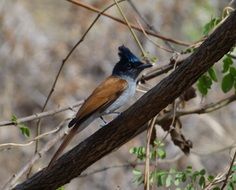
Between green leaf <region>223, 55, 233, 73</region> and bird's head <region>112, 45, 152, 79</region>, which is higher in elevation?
bird's head <region>112, 45, 152, 79</region>

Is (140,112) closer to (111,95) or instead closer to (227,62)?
(111,95)

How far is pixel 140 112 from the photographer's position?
3.40 meters

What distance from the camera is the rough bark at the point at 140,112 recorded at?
3070mm

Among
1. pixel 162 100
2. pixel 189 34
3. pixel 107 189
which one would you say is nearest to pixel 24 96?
pixel 107 189

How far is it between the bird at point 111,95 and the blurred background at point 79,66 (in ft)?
12.2

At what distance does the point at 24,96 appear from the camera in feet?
30.7

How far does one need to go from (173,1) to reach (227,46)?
7292 mm

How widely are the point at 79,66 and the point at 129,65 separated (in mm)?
5344

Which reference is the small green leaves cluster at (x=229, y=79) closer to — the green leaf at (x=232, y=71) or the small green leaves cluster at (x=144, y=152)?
the green leaf at (x=232, y=71)

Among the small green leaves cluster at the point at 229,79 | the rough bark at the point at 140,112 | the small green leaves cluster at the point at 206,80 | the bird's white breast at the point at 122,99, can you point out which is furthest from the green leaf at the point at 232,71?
the rough bark at the point at 140,112

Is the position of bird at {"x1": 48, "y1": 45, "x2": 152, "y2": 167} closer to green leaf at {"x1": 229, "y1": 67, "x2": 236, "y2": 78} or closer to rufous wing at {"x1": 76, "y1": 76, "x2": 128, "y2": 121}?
rufous wing at {"x1": 76, "y1": 76, "x2": 128, "y2": 121}

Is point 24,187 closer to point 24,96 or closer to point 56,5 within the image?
point 24,96

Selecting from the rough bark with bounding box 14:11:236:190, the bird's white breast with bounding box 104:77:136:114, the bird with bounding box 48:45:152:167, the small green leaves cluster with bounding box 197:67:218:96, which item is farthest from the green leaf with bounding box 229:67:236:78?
the rough bark with bounding box 14:11:236:190

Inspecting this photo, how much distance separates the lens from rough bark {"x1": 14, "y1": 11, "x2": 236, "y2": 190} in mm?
3070
